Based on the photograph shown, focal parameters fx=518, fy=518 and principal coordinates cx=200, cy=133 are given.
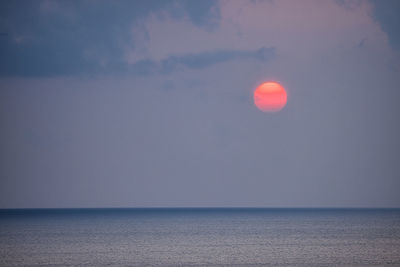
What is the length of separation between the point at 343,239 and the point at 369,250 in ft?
39.8

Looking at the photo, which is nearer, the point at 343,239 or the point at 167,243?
the point at 167,243

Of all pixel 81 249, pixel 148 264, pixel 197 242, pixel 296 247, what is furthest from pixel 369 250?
pixel 81 249

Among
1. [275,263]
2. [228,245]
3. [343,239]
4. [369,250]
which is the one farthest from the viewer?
[343,239]

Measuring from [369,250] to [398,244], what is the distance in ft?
23.7

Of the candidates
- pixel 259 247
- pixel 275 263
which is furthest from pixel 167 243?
pixel 275 263

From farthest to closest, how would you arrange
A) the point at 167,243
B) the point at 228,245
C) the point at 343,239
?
the point at 343,239
the point at 167,243
the point at 228,245

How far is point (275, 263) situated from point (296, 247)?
11.5m

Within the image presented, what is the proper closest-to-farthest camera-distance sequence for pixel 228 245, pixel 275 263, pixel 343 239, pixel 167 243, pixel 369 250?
pixel 275 263 → pixel 369 250 → pixel 228 245 → pixel 167 243 → pixel 343 239

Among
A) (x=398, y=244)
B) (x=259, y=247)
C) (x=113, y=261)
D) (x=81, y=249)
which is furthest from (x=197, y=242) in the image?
(x=398, y=244)

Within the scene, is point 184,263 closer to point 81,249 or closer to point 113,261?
point 113,261

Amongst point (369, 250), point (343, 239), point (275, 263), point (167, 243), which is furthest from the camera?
point (343, 239)

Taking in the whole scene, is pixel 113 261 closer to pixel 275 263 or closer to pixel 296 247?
pixel 275 263

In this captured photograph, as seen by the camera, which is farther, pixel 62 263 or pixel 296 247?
pixel 296 247

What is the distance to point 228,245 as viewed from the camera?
5119 centimetres
